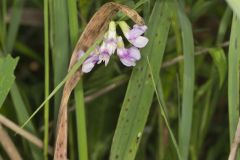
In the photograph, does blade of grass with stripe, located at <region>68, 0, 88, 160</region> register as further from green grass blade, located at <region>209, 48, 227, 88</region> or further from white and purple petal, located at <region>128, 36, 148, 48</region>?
green grass blade, located at <region>209, 48, 227, 88</region>

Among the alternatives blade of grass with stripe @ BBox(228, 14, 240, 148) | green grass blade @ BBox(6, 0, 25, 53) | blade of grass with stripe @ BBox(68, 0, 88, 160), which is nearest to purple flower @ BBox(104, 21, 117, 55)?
blade of grass with stripe @ BBox(68, 0, 88, 160)

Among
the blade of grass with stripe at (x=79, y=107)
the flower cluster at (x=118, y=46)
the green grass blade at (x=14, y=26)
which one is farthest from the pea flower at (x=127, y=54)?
the green grass blade at (x=14, y=26)

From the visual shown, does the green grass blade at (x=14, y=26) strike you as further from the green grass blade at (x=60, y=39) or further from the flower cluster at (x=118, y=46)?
the flower cluster at (x=118, y=46)

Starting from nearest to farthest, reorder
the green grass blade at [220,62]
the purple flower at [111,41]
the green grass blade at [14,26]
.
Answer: the purple flower at [111,41] < the green grass blade at [220,62] < the green grass blade at [14,26]

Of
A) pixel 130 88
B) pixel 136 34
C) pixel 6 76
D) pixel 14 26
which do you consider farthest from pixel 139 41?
pixel 14 26

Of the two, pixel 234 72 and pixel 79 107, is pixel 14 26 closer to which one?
pixel 79 107
